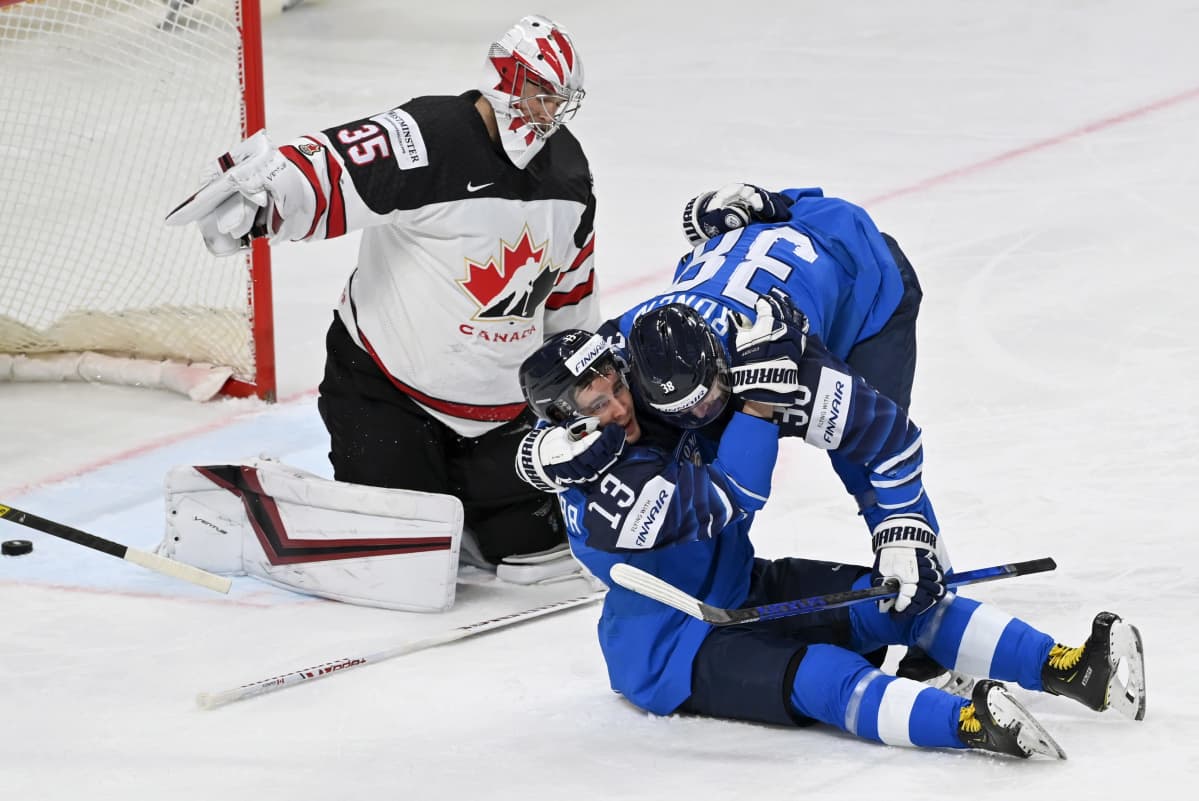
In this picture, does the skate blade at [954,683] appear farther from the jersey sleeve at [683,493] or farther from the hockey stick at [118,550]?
the hockey stick at [118,550]

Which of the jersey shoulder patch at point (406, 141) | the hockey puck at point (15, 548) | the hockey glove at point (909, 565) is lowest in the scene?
the hockey puck at point (15, 548)

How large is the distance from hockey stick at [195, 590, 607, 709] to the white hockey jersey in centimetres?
49

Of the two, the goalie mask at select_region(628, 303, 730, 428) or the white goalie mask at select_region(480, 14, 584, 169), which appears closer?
the goalie mask at select_region(628, 303, 730, 428)

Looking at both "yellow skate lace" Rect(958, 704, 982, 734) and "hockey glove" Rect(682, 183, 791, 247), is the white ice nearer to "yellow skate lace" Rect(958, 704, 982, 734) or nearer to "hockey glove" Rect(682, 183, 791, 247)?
"yellow skate lace" Rect(958, 704, 982, 734)

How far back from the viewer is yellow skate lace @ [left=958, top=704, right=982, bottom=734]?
260 centimetres

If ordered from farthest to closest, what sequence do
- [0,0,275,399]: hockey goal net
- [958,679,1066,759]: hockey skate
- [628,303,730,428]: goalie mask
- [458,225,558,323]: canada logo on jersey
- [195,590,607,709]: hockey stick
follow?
[0,0,275,399]: hockey goal net → [458,225,558,323]: canada logo on jersey → [195,590,607,709]: hockey stick → [628,303,730,428]: goalie mask → [958,679,1066,759]: hockey skate

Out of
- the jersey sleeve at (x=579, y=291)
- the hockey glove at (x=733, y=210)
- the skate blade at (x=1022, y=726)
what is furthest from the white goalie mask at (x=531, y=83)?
the skate blade at (x=1022, y=726)

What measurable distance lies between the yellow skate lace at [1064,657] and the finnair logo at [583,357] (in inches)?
33.3

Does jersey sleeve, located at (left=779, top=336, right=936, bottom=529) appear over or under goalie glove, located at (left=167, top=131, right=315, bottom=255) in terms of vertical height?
under

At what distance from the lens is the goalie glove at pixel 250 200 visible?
3.54m

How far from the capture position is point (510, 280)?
370 cm

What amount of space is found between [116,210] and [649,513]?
10.9ft

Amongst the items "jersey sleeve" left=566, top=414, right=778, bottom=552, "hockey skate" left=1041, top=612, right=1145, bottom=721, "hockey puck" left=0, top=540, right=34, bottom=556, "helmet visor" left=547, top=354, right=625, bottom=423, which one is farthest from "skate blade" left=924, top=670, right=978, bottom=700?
"hockey puck" left=0, top=540, right=34, bottom=556

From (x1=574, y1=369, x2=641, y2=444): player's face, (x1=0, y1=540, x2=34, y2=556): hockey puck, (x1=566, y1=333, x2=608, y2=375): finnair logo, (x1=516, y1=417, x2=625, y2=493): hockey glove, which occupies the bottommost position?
(x1=0, y1=540, x2=34, y2=556): hockey puck
